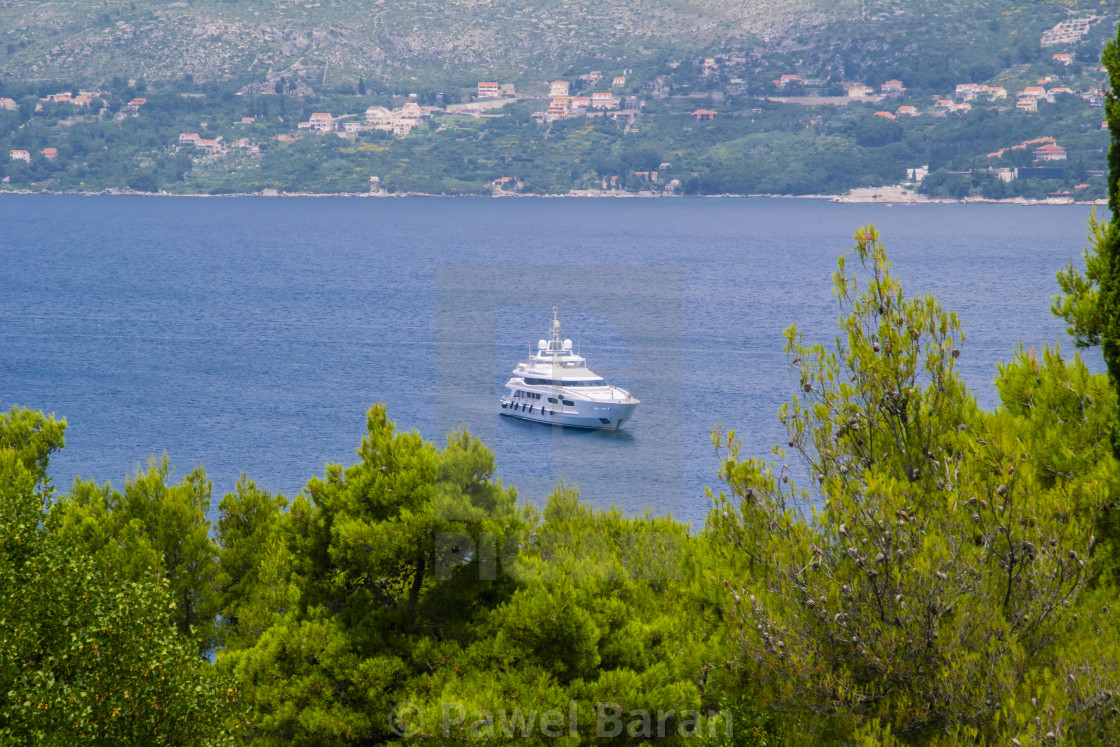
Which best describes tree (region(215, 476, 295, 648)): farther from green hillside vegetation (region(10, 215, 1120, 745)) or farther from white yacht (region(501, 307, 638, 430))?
white yacht (region(501, 307, 638, 430))

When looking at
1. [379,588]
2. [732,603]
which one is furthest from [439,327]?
[732,603]

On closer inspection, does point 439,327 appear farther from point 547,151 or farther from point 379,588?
point 547,151

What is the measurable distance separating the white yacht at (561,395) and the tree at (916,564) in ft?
125

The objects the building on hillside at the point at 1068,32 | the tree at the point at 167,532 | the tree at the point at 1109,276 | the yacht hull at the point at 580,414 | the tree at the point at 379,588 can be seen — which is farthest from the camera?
→ the building on hillside at the point at 1068,32

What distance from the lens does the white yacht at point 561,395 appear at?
46.9 metres

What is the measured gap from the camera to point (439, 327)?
69625 millimetres

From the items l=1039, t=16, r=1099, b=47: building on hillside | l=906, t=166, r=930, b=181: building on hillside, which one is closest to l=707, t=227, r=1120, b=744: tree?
l=906, t=166, r=930, b=181: building on hillside

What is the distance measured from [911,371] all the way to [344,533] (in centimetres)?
527

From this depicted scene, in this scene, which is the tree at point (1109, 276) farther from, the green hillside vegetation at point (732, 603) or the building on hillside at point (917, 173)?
the building on hillside at point (917, 173)

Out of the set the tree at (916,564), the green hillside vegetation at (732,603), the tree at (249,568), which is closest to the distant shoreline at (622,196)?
the tree at (249,568)

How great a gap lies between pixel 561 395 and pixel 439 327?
23.5 m

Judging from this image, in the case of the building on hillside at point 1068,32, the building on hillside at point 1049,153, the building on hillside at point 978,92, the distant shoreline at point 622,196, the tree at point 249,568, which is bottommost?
the tree at point 249,568

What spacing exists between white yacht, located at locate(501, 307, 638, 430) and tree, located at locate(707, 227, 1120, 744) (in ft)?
125

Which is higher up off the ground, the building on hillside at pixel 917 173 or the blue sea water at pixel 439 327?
the building on hillside at pixel 917 173
